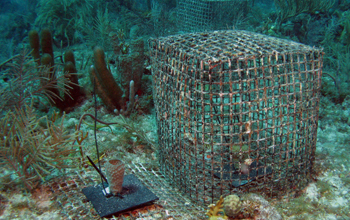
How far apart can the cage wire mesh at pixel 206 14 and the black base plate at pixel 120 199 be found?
535 centimetres

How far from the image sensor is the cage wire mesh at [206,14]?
6.90 metres

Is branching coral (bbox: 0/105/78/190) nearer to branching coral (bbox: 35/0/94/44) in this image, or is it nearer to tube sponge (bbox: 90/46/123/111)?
tube sponge (bbox: 90/46/123/111)

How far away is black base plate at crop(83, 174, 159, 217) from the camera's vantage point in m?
2.32

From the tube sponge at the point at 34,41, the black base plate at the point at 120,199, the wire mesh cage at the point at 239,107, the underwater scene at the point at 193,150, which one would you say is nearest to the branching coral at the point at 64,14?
the tube sponge at the point at 34,41

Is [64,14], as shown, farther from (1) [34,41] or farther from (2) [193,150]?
(2) [193,150]

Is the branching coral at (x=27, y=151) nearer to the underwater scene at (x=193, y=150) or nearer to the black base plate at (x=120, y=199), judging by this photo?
the underwater scene at (x=193, y=150)

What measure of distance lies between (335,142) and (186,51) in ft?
9.23

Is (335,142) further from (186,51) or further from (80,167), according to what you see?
(80,167)

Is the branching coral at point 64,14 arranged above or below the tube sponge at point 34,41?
above

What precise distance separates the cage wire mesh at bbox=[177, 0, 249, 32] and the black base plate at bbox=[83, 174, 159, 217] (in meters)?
5.35

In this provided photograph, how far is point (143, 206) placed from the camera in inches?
96.7

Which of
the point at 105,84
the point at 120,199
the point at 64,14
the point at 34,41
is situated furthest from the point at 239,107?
the point at 64,14

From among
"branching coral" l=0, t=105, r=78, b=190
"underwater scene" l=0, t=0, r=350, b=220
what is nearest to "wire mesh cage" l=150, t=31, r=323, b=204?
"underwater scene" l=0, t=0, r=350, b=220

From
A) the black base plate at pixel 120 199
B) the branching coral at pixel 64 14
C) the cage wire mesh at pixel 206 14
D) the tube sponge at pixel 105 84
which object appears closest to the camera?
the black base plate at pixel 120 199
